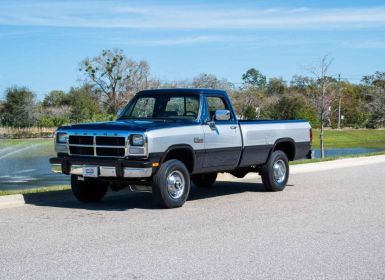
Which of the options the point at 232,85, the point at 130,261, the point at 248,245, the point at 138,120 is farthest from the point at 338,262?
the point at 232,85

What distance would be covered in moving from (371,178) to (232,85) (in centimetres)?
5819

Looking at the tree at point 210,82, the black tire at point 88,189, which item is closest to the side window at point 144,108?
the black tire at point 88,189

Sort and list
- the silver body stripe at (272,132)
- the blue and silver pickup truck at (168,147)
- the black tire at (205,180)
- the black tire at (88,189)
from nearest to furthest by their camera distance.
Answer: the blue and silver pickup truck at (168,147)
the black tire at (88,189)
the silver body stripe at (272,132)
the black tire at (205,180)

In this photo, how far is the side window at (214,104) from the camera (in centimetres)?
1226

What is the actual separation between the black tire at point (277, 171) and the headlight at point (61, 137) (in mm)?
4200

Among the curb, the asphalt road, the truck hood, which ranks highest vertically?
the truck hood

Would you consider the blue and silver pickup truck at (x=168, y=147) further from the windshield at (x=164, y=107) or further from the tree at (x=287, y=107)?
the tree at (x=287, y=107)

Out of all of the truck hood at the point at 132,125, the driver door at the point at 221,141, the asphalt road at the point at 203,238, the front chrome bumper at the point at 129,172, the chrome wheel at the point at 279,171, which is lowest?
the asphalt road at the point at 203,238

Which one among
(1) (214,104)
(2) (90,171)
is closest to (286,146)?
(1) (214,104)

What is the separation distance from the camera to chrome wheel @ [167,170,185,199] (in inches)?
430

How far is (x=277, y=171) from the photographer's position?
13758 millimetres

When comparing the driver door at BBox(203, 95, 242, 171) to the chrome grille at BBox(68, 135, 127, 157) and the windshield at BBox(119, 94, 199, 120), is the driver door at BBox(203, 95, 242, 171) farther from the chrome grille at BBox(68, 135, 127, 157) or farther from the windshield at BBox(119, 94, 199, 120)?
the chrome grille at BBox(68, 135, 127, 157)

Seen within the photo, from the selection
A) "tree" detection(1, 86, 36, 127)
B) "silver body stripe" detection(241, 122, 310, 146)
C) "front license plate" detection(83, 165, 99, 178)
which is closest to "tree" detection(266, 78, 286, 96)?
"tree" detection(1, 86, 36, 127)

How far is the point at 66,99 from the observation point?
249ft
